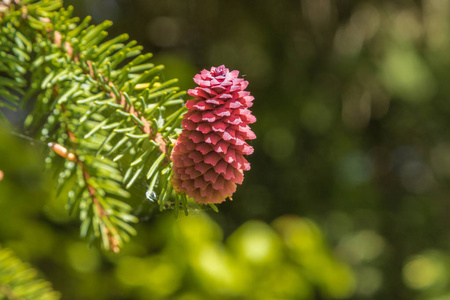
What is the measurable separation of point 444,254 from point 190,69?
2.91ft

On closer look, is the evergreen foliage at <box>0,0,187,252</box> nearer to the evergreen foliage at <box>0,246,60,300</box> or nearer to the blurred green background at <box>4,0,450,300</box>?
the evergreen foliage at <box>0,246,60,300</box>

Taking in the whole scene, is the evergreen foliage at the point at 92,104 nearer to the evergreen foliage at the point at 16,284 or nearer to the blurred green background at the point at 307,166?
the evergreen foliage at the point at 16,284

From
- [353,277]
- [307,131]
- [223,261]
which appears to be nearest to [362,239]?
[353,277]

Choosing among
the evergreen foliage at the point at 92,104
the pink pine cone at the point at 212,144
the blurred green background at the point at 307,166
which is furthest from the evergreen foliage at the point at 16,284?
the blurred green background at the point at 307,166

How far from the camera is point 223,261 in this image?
3.42 feet

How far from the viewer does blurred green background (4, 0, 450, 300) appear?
109 cm

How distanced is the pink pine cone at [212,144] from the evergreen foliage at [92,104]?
26mm

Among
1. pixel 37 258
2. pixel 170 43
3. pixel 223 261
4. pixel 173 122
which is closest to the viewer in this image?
pixel 173 122

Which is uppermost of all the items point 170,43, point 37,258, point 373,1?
point 373,1

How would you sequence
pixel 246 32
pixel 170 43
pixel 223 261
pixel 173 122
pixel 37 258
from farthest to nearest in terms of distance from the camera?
pixel 170 43 < pixel 246 32 < pixel 37 258 < pixel 223 261 < pixel 173 122

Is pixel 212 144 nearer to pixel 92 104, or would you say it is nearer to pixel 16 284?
pixel 92 104

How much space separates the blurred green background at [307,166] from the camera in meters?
1.09

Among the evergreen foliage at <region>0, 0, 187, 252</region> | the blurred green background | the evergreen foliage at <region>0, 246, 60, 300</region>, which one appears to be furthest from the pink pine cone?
the blurred green background

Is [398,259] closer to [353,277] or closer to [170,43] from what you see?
[353,277]
